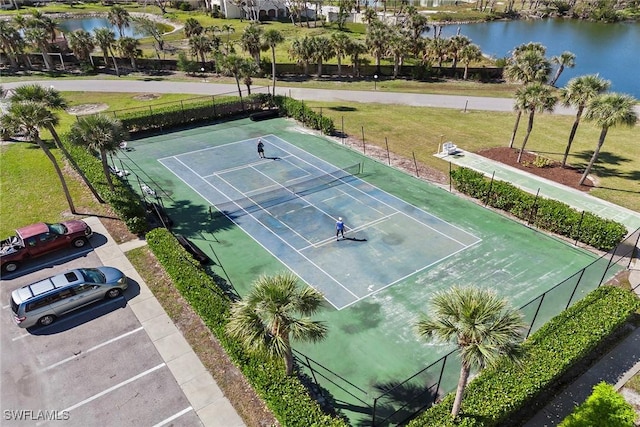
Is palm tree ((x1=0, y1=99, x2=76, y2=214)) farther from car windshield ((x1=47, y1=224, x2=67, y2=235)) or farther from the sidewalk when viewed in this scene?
the sidewalk

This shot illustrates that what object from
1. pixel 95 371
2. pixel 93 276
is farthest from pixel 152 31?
pixel 95 371

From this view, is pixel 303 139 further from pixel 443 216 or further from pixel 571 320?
pixel 571 320

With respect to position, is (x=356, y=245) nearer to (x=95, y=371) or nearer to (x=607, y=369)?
(x=607, y=369)

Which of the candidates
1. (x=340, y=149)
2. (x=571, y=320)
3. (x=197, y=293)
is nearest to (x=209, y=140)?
(x=340, y=149)

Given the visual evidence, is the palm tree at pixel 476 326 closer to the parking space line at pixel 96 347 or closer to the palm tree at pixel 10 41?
the parking space line at pixel 96 347

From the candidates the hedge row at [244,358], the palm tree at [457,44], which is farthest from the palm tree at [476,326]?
the palm tree at [457,44]

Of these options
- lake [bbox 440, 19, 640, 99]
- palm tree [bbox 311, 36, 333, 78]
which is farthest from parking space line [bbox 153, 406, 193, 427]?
lake [bbox 440, 19, 640, 99]
